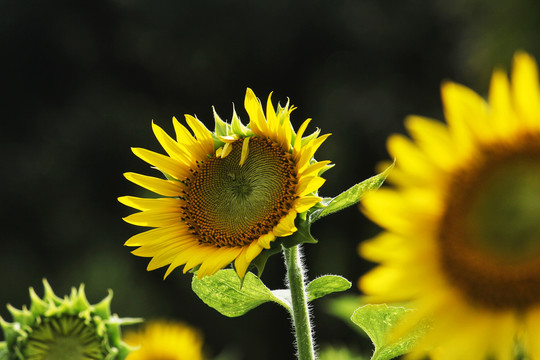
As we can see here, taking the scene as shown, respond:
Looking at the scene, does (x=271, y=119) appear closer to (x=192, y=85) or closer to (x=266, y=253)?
(x=266, y=253)

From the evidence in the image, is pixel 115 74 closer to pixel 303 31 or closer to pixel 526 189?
pixel 303 31

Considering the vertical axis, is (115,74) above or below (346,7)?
below

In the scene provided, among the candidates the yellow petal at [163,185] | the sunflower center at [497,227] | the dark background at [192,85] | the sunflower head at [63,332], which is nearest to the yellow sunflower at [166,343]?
the sunflower head at [63,332]

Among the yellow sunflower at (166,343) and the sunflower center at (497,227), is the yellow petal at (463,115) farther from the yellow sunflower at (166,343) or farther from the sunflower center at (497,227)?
the yellow sunflower at (166,343)

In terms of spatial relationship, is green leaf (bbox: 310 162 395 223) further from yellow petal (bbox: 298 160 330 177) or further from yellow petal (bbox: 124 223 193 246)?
yellow petal (bbox: 124 223 193 246)

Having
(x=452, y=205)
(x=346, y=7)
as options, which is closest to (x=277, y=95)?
(x=346, y=7)

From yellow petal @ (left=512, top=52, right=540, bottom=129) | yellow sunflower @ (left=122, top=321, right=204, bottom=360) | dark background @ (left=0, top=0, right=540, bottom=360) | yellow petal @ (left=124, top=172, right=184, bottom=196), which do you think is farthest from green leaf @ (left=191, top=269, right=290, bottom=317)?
dark background @ (left=0, top=0, right=540, bottom=360)

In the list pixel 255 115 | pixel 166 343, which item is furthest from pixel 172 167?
pixel 166 343
